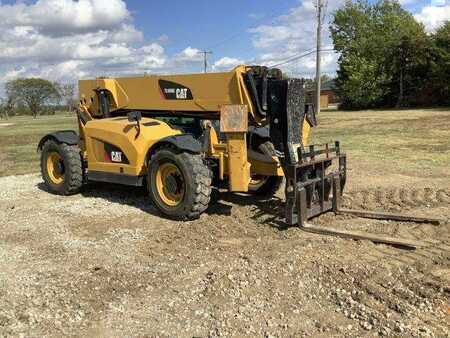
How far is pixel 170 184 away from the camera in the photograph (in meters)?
7.23

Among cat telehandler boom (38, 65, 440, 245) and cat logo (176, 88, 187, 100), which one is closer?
cat telehandler boom (38, 65, 440, 245)

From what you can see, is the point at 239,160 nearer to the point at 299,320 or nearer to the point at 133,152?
the point at 133,152

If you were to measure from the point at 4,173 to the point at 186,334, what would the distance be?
10.0 m

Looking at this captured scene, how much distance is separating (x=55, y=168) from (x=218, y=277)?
534 centimetres

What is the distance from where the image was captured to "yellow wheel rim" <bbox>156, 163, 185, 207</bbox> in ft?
23.5

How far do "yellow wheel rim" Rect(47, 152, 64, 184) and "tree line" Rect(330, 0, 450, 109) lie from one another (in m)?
36.4

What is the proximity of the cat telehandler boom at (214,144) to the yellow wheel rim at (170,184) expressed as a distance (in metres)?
0.01

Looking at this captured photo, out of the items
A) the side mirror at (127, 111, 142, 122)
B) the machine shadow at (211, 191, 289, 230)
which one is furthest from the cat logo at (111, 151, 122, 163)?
the machine shadow at (211, 191, 289, 230)

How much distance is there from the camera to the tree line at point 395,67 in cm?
4097

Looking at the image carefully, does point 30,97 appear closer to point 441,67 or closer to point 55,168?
point 441,67

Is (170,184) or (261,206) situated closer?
(170,184)

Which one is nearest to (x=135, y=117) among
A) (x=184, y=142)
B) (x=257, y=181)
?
(x=184, y=142)

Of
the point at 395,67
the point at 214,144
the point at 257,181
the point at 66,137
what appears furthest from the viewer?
the point at 395,67

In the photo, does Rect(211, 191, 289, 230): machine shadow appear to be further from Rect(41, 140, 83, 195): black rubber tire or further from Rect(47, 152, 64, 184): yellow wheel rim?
Rect(47, 152, 64, 184): yellow wheel rim
